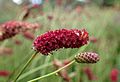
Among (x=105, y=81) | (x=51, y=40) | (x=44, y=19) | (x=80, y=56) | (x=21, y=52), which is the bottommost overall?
(x=105, y=81)

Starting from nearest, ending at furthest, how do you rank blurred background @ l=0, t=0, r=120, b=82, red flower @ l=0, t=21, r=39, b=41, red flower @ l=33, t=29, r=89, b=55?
red flower @ l=33, t=29, r=89, b=55, red flower @ l=0, t=21, r=39, b=41, blurred background @ l=0, t=0, r=120, b=82

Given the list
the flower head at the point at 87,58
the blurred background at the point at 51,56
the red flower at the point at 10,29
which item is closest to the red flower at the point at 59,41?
the flower head at the point at 87,58

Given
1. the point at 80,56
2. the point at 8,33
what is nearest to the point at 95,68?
the point at 8,33

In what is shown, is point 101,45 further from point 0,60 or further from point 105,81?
point 0,60

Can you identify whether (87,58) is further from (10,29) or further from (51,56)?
(51,56)

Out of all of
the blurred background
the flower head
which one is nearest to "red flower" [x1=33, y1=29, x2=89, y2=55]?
the flower head

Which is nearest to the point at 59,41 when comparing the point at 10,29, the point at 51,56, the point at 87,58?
the point at 87,58

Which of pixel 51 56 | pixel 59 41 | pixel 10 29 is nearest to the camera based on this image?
pixel 59 41

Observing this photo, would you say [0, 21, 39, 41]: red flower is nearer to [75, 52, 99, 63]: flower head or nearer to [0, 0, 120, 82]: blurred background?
[75, 52, 99, 63]: flower head

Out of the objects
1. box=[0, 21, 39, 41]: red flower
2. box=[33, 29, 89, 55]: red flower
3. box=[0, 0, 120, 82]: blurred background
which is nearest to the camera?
box=[33, 29, 89, 55]: red flower
